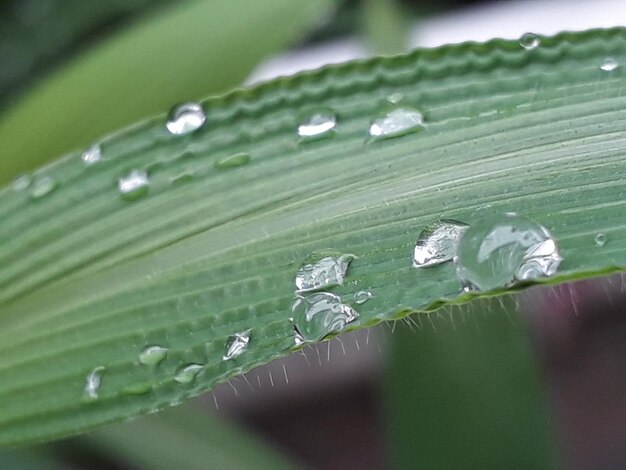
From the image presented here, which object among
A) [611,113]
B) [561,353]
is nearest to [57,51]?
[611,113]

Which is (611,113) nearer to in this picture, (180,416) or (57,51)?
(180,416)

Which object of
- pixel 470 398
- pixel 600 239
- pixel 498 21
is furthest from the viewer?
pixel 498 21

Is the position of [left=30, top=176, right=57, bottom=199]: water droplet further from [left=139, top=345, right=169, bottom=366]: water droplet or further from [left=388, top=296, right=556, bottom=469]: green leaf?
[left=388, top=296, right=556, bottom=469]: green leaf

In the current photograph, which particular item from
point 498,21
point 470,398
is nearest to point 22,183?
point 470,398

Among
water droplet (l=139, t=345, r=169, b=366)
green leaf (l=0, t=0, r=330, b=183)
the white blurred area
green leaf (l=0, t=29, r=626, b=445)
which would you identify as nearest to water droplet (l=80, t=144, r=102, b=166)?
green leaf (l=0, t=29, r=626, b=445)

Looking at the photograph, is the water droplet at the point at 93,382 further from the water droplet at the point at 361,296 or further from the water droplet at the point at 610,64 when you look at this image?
the water droplet at the point at 610,64

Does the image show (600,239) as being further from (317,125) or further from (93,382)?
(93,382)
